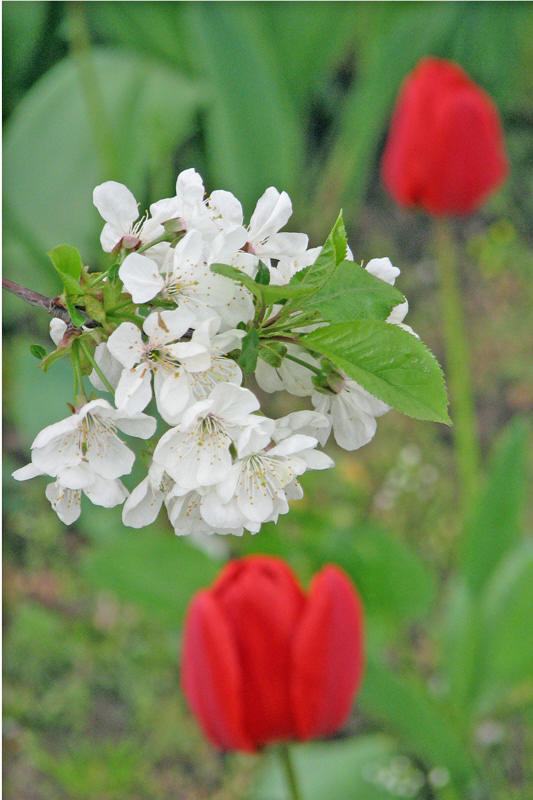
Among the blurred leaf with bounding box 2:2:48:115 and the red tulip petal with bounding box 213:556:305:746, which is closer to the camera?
the red tulip petal with bounding box 213:556:305:746

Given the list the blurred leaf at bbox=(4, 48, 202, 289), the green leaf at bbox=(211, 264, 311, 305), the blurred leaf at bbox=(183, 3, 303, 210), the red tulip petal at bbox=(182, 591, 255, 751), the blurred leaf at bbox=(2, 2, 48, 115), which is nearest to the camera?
the green leaf at bbox=(211, 264, 311, 305)

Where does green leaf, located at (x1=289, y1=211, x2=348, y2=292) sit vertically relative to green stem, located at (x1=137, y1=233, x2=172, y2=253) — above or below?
above

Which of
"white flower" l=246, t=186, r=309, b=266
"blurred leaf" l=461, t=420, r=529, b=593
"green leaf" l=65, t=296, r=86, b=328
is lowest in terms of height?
"blurred leaf" l=461, t=420, r=529, b=593

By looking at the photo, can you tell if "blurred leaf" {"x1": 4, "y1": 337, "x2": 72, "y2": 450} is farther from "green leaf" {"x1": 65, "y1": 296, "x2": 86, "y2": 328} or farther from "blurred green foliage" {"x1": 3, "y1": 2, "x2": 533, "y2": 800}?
"green leaf" {"x1": 65, "y1": 296, "x2": 86, "y2": 328}

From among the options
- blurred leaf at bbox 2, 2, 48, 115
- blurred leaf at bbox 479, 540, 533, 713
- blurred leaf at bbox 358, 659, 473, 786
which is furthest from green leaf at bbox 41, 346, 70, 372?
blurred leaf at bbox 2, 2, 48, 115

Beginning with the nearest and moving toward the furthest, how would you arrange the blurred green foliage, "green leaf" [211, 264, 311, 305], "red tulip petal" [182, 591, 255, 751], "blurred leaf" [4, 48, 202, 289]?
1. "green leaf" [211, 264, 311, 305]
2. "red tulip petal" [182, 591, 255, 751]
3. the blurred green foliage
4. "blurred leaf" [4, 48, 202, 289]

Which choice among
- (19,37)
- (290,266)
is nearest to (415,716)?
(290,266)

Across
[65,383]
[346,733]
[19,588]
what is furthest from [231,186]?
[346,733]

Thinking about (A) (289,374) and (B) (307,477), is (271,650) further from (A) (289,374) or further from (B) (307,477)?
(B) (307,477)
